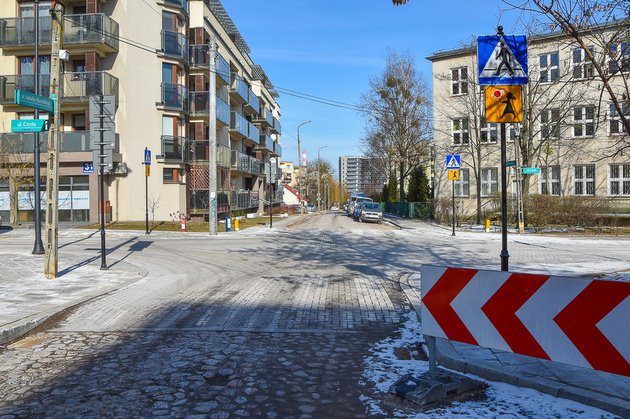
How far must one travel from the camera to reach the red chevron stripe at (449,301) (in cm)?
455

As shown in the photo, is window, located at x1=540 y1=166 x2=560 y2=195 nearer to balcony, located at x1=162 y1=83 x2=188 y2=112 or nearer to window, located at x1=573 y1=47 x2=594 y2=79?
window, located at x1=573 y1=47 x2=594 y2=79

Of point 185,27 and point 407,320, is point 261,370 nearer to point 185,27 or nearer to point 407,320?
point 407,320

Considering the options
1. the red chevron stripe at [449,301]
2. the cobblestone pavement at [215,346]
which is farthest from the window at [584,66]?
the red chevron stripe at [449,301]

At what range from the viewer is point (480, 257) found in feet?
51.7

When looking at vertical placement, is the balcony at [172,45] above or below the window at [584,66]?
above

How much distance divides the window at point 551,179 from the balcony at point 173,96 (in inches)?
979

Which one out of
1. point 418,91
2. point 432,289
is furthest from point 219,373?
point 418,91

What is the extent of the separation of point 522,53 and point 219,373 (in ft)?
18.7

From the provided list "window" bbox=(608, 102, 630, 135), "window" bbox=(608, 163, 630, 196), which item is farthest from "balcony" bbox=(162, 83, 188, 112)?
"window" bbox=(608, 163, 630, 196)

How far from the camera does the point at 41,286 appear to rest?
1038 cm

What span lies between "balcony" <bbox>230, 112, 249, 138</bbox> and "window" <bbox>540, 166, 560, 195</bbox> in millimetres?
24433

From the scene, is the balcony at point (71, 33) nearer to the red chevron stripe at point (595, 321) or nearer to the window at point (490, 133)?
the window at point (490, 133)

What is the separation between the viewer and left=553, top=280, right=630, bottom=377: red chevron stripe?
11.9ft

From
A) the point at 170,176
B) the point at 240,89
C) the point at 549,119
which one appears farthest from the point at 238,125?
the point at 549,119
